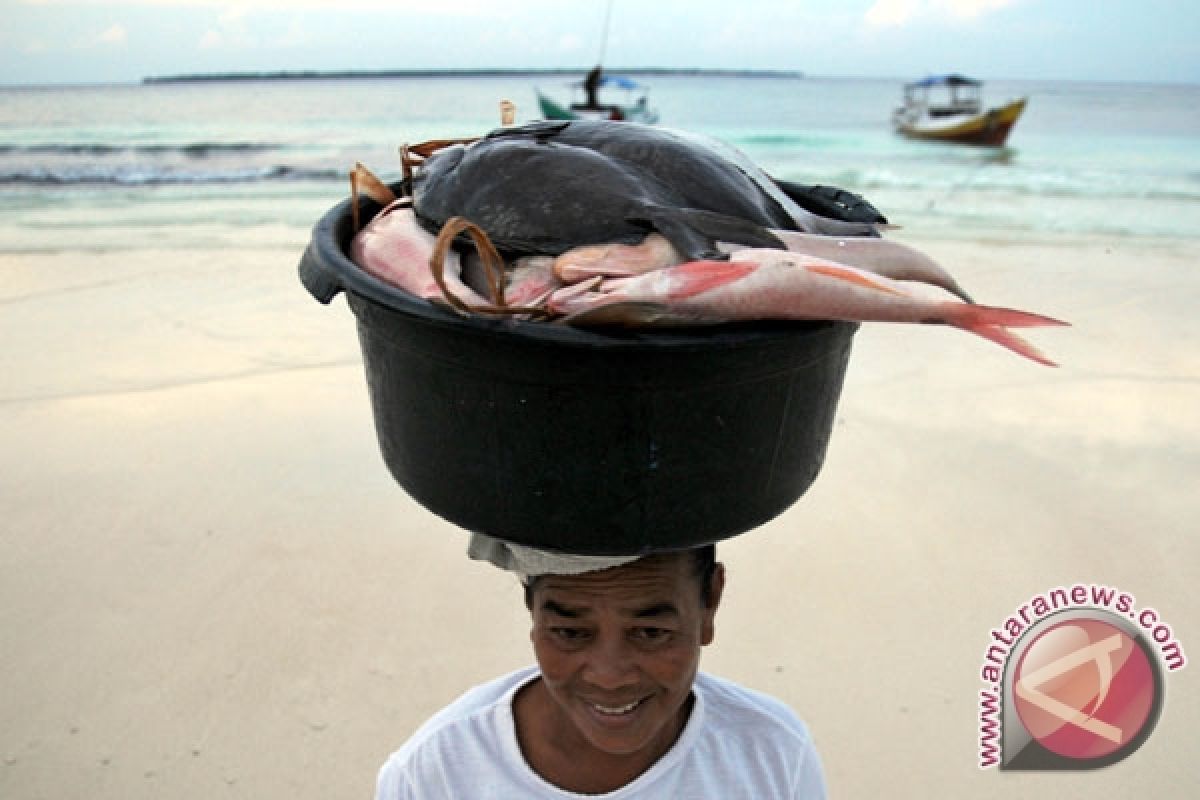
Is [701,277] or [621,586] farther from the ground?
[701,277]

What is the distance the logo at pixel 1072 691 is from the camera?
8.39ft

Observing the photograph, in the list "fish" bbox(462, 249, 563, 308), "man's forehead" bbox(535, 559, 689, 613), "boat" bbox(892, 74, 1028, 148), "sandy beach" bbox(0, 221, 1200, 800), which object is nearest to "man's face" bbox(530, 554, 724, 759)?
"man's forehead" bbox(535, 559, 689, 613)

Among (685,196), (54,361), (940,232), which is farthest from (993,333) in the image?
(940,232)

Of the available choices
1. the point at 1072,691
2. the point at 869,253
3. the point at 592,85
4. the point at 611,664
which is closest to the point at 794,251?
the point at 869,253

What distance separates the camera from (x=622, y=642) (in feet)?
4.36

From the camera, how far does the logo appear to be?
256 centimetres

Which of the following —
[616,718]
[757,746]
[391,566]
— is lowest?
[391,566]

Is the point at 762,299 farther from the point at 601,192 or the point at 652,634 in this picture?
the point at 652,634

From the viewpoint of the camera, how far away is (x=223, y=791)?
274cm

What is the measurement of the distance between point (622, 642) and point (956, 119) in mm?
29856

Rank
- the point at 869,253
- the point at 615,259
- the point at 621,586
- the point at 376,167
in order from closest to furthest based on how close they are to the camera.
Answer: the point at 615,259
the point at 869,253
the point at 621,586
the point at 376,167

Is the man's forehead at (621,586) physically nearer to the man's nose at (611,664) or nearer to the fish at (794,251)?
the man's nose at (611,664)

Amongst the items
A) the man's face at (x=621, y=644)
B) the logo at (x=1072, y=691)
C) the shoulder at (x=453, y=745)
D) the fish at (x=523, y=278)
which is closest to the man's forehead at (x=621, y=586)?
the man's face at (x=621, y=644)

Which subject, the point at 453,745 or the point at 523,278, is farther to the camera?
the point at 453,745
